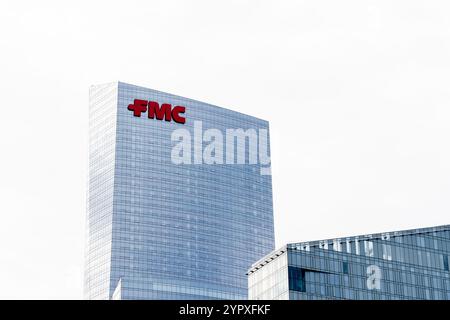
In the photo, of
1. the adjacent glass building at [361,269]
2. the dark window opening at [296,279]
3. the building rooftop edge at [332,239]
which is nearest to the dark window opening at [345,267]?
the adjacent glass building at [361,269]

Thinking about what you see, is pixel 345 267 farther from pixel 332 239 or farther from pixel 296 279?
pixel 296 279

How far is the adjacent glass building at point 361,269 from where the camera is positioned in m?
169

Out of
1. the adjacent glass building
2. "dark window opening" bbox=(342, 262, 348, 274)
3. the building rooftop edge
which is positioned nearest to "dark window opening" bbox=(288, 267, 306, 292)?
the adjacent glass building

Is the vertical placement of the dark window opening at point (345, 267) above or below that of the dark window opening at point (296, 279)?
above

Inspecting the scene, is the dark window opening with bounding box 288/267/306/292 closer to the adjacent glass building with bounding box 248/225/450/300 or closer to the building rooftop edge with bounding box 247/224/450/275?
the adjacent glass building with bounding box 248/225/450/300

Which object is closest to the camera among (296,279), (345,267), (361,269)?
(296,279)

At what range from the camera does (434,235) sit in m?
187

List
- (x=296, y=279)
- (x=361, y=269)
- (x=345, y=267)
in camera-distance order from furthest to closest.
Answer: (x=361, y=269), (x=345, y=267), (x=296, y=279)

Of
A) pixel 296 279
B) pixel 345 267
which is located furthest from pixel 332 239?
pixel 296 279

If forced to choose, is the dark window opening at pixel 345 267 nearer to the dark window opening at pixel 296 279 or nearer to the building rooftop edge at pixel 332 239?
the building rooftop edge at pixel 332 239

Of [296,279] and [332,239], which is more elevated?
[332,239]

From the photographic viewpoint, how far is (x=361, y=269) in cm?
17638
